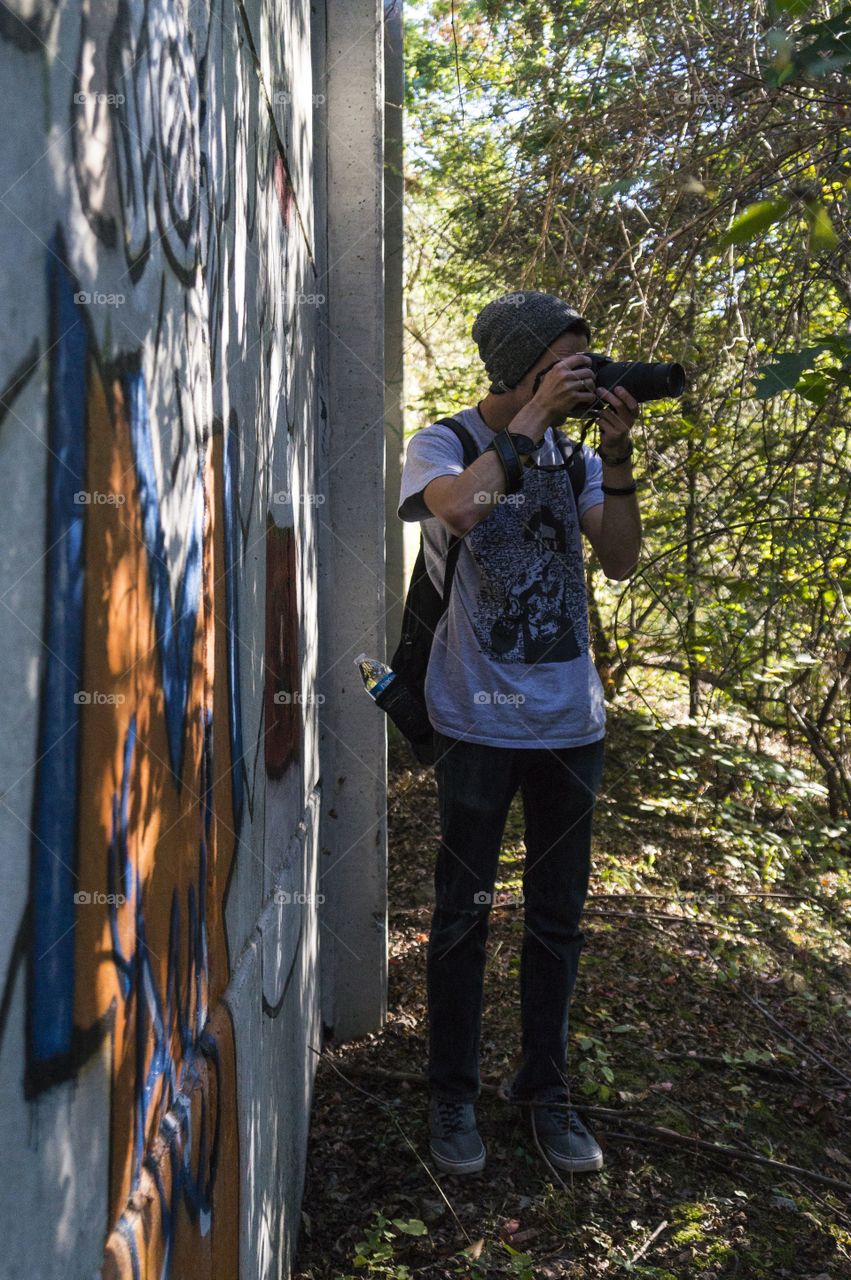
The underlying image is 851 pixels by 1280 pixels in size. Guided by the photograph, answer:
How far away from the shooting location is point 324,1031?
346 cm

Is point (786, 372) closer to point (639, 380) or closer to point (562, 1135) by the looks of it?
point (639, 380)

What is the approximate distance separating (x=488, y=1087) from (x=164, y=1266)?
202 cm

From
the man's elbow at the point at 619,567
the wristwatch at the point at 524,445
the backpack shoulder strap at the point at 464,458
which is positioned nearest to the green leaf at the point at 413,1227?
the backpack shoulder strap at the point at 464,458

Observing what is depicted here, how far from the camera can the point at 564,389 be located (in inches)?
91.6

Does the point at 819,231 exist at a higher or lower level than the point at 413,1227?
higher

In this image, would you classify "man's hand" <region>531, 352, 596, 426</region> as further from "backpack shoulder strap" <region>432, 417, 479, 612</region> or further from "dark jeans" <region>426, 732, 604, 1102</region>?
"dark jeans" <region>426, 732, 604, 1102</region>

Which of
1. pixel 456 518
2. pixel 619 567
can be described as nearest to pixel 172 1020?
pixel 456 518

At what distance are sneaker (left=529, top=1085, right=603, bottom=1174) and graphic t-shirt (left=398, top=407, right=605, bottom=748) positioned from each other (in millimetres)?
908

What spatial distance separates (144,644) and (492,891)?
1646 millimetres

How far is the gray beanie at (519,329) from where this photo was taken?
7.98 feet

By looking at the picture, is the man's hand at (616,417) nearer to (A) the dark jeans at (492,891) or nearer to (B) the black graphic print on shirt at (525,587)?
(B) the black graphic print on shirt at (525,587)

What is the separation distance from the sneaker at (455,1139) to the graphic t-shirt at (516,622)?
2.95 ft

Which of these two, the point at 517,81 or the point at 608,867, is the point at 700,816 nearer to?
the point at 608,867

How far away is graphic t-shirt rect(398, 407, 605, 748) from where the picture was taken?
2500 millimetres
